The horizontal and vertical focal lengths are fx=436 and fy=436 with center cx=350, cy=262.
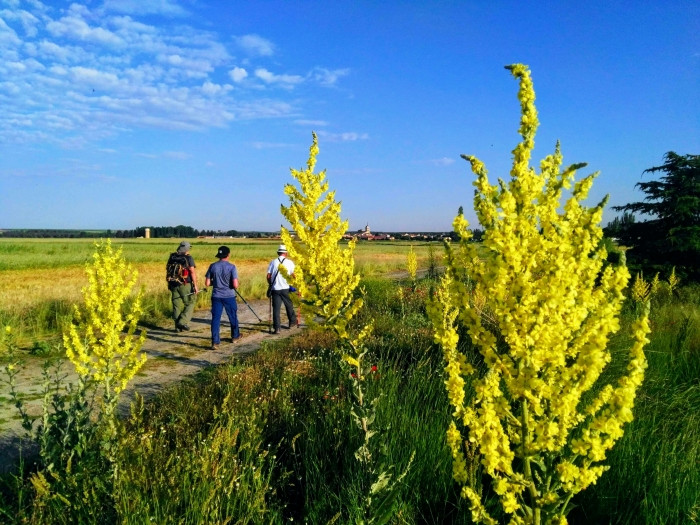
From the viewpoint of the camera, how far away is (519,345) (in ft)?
7.36

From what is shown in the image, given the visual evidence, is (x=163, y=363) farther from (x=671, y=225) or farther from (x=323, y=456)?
(x=671, y=225)

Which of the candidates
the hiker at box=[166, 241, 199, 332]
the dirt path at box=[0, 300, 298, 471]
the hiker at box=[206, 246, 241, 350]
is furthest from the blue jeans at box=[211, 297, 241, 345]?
the hiker at box=[166, 241, 199, 332]

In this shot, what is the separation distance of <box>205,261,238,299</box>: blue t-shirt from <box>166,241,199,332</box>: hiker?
6.07 feet

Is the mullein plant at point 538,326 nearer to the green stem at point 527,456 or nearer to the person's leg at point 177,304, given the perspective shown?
the green stem at point 527,456

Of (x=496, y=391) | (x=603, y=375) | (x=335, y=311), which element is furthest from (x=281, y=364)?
(x=496, y=391)

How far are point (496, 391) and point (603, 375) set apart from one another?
4.97m

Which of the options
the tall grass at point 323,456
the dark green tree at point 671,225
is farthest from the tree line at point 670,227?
Result: the tall grass at point 323,456

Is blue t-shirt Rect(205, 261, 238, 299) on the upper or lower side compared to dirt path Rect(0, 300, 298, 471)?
upper

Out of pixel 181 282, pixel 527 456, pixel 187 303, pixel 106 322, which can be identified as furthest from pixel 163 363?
pixel 527 456

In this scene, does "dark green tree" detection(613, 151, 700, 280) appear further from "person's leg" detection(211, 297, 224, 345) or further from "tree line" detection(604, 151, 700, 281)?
"person's leg" detection(211, 297, 224, 345)

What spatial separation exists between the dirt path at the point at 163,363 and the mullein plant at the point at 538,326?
17.8 ft

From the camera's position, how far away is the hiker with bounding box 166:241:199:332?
1223 cm

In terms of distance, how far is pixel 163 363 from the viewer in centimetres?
925

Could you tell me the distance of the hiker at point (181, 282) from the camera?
12.2 meters
